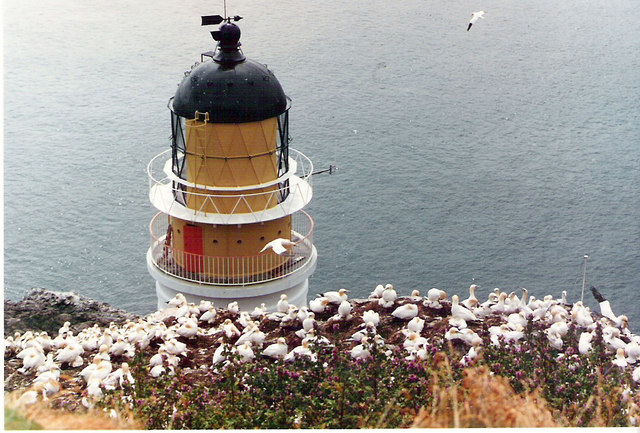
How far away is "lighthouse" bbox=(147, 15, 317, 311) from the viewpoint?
11.2 meters

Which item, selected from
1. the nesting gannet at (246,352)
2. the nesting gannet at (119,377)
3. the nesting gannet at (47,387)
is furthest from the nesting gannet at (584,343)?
the nesting gannet at (47,387)

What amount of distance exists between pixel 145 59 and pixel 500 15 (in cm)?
568

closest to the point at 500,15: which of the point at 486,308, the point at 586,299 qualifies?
the point at 586,299

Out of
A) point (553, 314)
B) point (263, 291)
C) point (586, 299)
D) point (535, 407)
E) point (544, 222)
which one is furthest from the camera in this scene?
point (544, 222)

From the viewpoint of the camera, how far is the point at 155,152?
17.0 meters

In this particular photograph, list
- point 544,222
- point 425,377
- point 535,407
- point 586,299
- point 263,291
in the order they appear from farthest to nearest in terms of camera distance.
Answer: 1. point 544,222
2. point 586,299
3. point 263,291
4. point 425,377
5. point 535,407

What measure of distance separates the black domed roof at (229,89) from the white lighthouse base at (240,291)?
1.94 metres

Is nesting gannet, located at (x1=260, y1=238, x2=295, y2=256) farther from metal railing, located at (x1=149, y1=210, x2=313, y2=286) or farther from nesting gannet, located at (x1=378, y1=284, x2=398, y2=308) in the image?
nesting gannet, located at (x1=378, y1=284, x2=398, y2=308)

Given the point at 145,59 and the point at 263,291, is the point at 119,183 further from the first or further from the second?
the point at 263,291

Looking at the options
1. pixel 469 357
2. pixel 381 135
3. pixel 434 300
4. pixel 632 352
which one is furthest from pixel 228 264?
pixel 381 135

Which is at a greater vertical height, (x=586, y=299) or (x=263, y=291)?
(x=263, y=291)

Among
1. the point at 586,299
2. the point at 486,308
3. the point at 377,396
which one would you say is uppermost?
the point at 377,396

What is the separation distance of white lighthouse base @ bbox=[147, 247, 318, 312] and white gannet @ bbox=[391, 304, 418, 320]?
3.07 meters

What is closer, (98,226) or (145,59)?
(98,226)
